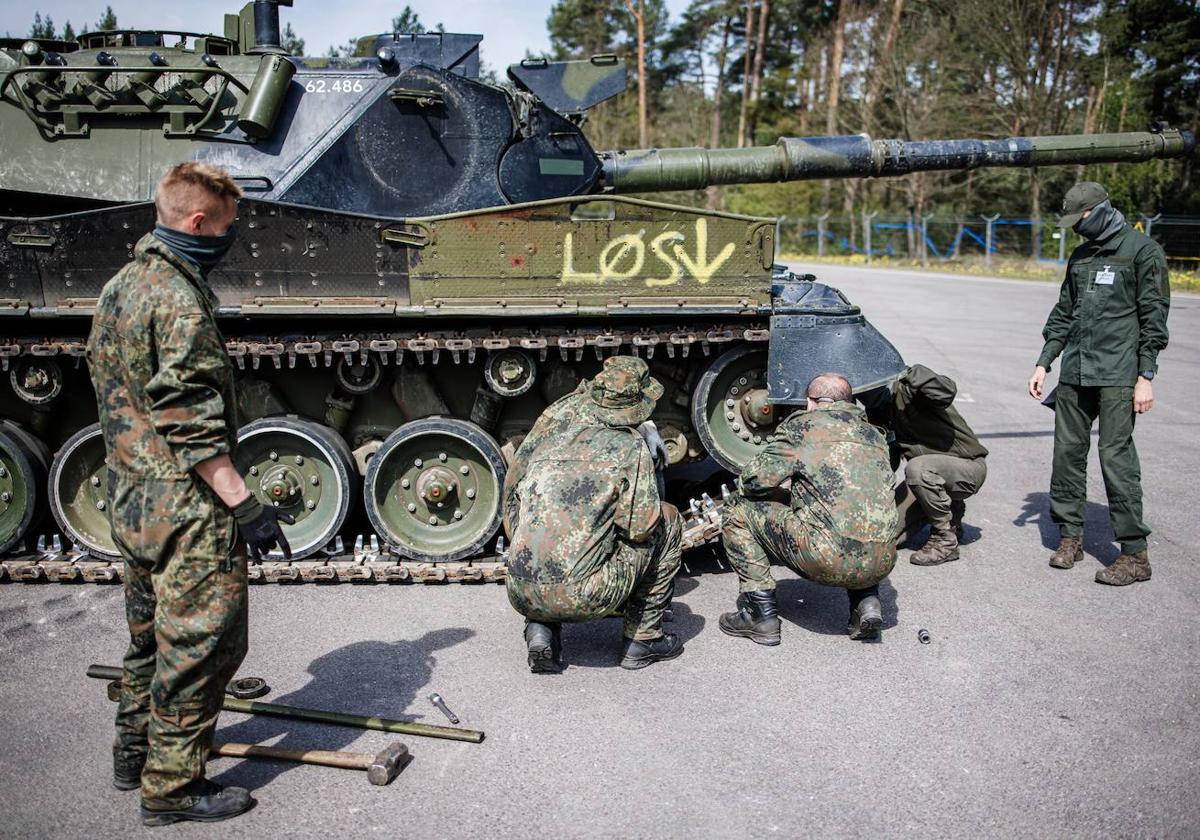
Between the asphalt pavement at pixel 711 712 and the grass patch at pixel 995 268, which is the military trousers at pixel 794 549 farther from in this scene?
the grass patch at pixel 995 268

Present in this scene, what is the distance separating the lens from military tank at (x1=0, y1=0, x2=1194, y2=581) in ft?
20.0

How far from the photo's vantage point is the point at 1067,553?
6.45 metres

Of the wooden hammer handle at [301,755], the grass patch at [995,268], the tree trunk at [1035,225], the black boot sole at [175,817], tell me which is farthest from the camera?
the tree trunk at [1035,225]

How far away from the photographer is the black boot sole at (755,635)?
5340 mm

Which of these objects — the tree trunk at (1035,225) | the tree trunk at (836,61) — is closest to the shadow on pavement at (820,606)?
the tree trunk at (1035,225)

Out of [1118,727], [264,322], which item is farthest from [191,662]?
[1118,727]

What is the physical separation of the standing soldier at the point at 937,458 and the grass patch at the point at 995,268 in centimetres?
1879

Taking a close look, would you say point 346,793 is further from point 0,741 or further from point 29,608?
point 29,608

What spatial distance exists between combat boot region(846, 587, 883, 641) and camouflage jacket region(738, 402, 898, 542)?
0.36 m

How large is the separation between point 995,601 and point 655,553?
7.26 ft

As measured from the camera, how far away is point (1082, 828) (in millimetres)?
3709

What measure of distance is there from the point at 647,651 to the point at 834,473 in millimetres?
1278

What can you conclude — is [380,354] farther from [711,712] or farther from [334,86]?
[711,712]

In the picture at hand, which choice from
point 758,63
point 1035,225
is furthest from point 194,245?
point 758,63
